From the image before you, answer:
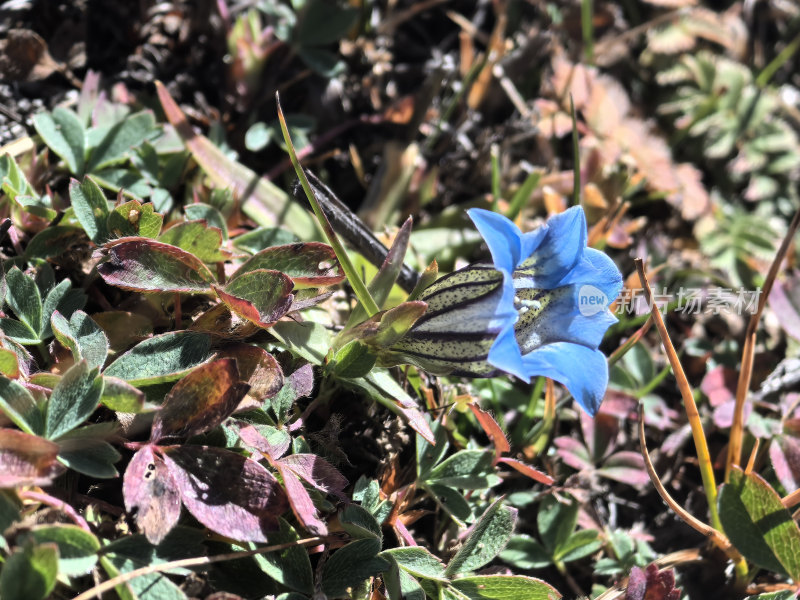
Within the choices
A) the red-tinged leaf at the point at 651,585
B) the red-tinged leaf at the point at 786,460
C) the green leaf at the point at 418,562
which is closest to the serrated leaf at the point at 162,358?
the green leaf at the point at 418,562

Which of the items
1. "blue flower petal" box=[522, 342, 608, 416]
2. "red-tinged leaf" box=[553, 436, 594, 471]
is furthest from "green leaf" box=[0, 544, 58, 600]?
"red-tinged leaf" box=[553, 436, 594, 471]

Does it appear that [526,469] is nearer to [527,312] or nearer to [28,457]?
[527,312]

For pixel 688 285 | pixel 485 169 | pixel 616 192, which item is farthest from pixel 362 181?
pixel 688 285

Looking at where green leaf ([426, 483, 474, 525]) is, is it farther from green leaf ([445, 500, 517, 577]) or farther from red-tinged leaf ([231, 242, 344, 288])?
red-tinged leaf ([231, 242, 344, 288])

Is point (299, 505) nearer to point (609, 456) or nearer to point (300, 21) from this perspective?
point (609, 456)

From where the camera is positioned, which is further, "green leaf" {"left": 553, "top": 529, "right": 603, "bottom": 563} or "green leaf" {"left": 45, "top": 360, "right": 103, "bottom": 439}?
"green leaf" {"left": 553, "top": 529, "right": 603, "bottom": 563}

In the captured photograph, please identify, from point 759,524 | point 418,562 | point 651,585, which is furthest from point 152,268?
point 759,524
